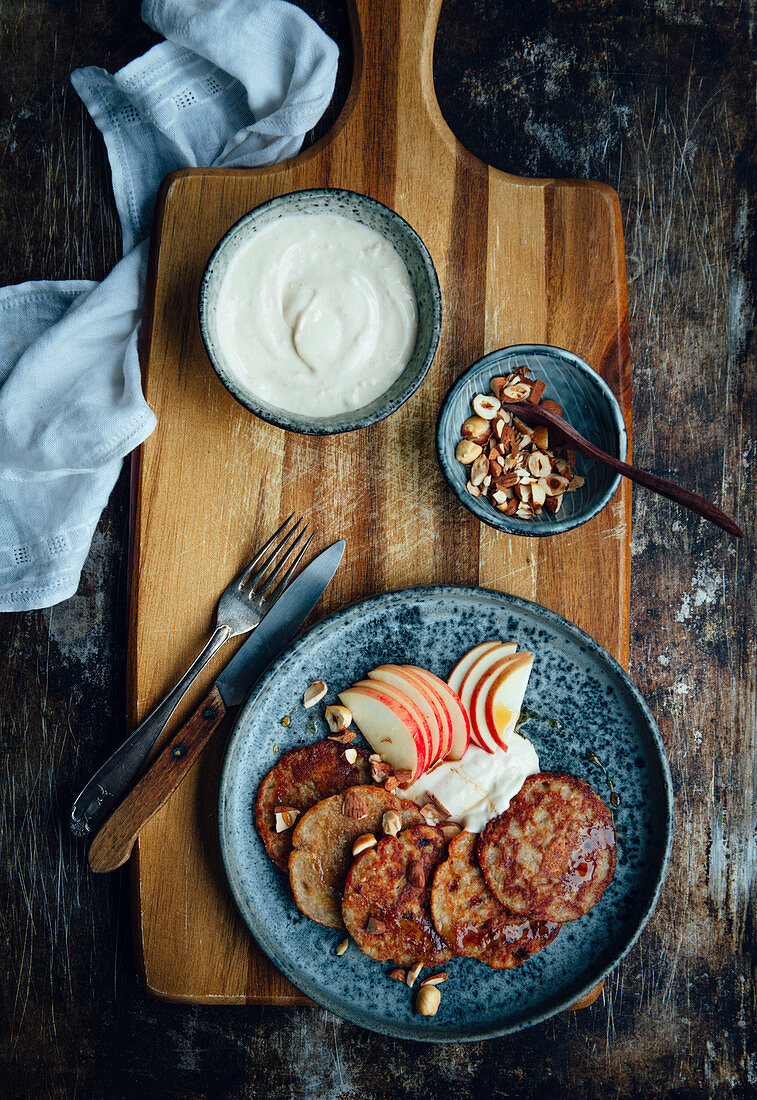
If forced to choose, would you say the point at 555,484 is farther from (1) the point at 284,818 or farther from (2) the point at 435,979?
(2) the point at 435,979

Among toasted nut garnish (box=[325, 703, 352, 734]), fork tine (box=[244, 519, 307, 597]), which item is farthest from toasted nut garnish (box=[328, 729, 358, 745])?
fork tine (box=[244, 519, 307, 597])

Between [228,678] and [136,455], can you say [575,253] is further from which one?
[228,678]

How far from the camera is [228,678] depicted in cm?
140

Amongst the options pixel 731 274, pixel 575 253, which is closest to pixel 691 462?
pixel 731 274

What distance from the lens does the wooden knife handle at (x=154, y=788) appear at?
1377 millimetres

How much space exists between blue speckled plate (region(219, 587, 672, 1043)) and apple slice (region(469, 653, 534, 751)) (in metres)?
0.05

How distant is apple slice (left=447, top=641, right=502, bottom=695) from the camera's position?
1.39 m

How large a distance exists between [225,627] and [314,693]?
0.22m

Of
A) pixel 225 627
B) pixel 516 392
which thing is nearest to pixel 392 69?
pixel 516 392

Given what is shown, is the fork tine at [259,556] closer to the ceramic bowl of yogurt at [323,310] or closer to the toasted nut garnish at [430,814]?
the ceramic bowl of yogurt at [323,310]

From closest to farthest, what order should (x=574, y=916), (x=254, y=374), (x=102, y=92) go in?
(x=254, y=374)
(x=574, y=916)
(x=102, y=92)

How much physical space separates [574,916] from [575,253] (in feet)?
4.26

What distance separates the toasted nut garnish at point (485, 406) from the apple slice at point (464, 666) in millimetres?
442

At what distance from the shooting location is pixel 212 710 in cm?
139
